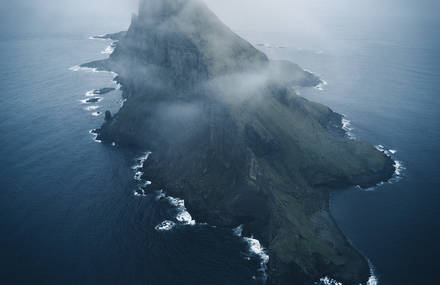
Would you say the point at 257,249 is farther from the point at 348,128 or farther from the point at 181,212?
the point at 348,128

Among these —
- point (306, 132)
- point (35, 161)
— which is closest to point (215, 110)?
point (306, 132)

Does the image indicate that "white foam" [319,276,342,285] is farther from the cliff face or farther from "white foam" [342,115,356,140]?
"white foam" [342,115,356,140]

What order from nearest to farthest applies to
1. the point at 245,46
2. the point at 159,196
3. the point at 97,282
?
the point at 97,282 < the point at 159,196 < the point at 245,46

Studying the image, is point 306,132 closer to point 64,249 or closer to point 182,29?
point 182,29

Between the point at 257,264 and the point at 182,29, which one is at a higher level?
the point at 182,29

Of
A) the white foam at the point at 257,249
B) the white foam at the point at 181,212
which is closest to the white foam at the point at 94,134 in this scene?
the white foam at the point at 181,212

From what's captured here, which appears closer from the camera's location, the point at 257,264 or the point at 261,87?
the point at 257,264

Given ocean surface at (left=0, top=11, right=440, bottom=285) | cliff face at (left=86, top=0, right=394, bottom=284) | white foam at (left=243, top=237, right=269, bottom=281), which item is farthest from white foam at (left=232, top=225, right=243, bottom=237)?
white foam at (left=243, top=237, right=269, bottom=281)
